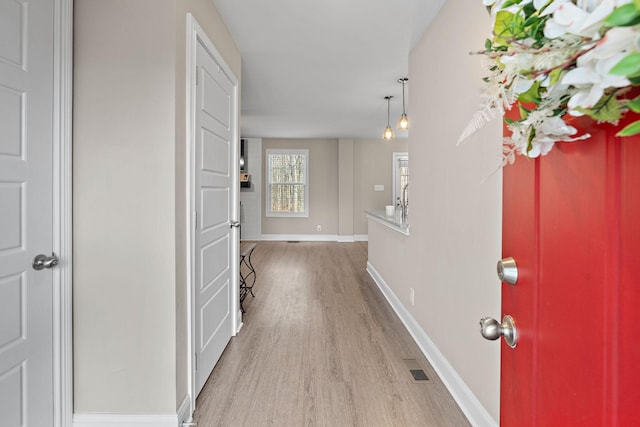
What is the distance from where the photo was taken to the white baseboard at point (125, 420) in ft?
5.51

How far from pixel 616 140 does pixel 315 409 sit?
1923 millimetres

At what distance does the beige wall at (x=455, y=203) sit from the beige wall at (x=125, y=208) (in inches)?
57.2

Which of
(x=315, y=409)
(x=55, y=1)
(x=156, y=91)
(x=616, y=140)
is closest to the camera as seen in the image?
(x=616, y=140)

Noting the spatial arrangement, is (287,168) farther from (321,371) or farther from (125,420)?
(125,420)

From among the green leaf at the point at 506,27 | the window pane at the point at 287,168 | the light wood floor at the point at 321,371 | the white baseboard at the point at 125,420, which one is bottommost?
the light wood floor at the point at 321,371

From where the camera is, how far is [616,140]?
1.50 feet

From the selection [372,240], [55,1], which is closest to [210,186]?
[55,1]

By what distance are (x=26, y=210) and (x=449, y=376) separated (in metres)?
2.30

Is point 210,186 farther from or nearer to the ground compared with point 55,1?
nearer to the ground

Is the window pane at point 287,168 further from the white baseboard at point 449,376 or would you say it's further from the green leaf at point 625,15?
the green leaf at point 625,15

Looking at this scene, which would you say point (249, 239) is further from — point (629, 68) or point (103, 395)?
point (629, 68)

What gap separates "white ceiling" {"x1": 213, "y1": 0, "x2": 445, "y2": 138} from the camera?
241 cm

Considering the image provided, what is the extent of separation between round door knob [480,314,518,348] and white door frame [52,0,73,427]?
1.74 meters

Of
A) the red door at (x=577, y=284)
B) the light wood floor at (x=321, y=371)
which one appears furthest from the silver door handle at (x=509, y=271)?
the light wood floor at (x=321, y=371)
